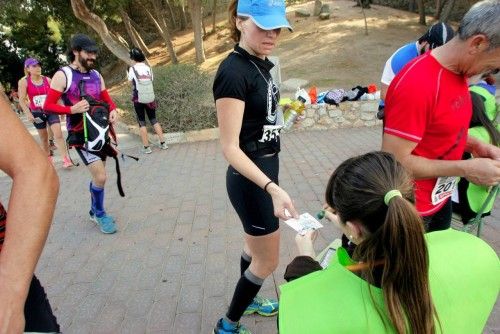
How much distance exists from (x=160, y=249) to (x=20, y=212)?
2.53m

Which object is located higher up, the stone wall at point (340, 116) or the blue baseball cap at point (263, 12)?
the blue baseball cap at point (263, 12)

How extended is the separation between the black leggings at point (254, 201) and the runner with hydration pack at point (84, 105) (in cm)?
202

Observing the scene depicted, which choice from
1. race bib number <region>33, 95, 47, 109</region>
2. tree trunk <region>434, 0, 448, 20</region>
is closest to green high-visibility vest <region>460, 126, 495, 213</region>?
race bib number <region>33, 95, 47, 109</region>

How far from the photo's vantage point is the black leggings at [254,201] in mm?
1805

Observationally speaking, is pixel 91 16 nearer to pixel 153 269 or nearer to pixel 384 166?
pixel 153 269

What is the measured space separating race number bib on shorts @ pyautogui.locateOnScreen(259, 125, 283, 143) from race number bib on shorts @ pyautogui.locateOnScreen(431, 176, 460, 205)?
2.68 feet

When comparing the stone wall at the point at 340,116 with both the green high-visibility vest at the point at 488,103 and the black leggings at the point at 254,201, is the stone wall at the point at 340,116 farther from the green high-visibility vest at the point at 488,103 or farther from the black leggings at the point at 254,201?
the black leggings at the point at 254,201

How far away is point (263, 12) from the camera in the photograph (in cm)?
159

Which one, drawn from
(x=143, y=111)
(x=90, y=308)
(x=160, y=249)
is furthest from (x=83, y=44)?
(x=143, y=111)

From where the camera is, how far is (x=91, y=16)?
14.1 metres

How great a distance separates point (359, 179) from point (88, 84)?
10.1 ft

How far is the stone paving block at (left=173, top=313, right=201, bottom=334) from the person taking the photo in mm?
2354

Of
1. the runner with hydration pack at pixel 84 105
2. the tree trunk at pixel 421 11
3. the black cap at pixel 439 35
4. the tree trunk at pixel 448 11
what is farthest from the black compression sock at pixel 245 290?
the tree trunk at pixel 421 11

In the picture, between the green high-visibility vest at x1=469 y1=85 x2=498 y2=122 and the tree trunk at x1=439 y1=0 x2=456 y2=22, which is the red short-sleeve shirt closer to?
the green high-visibility vest at x1=469 y1=85 x2=498 y2=122
